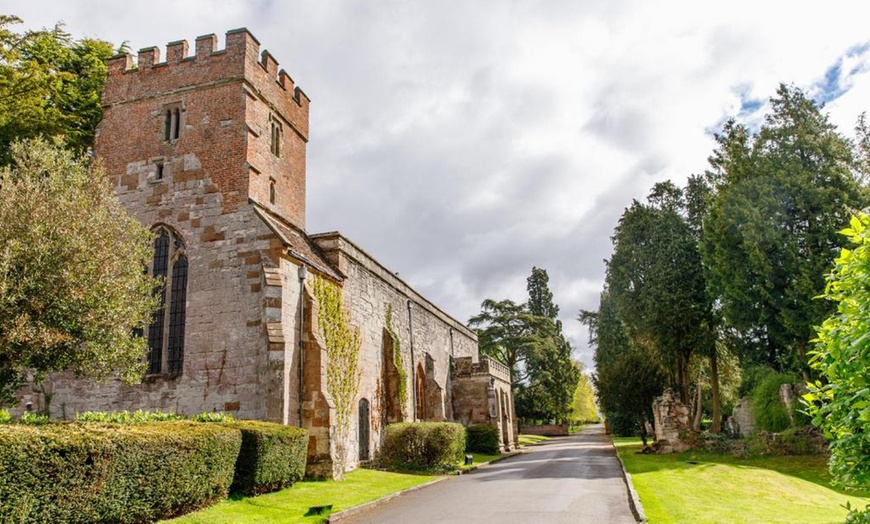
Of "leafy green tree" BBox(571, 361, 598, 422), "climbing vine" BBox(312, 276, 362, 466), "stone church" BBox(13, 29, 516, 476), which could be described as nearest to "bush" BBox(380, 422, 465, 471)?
"stone church" BBox(13, 29, 516, 476)

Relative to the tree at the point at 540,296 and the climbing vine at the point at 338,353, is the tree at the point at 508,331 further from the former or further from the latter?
the climbing vine at the point at 338,353

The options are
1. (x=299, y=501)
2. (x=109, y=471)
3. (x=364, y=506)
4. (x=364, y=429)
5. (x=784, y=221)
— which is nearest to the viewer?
(x=109, y=471)

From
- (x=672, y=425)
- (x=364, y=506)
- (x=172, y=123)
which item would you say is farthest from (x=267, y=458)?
(x=672, y=425)

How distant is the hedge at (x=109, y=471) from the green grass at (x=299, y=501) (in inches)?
17.0

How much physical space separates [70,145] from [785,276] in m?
29.1

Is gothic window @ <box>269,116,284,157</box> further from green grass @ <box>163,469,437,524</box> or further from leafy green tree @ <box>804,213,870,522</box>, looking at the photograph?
leafy green tree @ <box>804,213,870,522</box>

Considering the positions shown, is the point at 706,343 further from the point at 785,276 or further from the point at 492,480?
the point at 492,480

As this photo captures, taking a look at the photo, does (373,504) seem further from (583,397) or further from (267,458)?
(583,397)

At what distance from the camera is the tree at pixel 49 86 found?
57.0 ft

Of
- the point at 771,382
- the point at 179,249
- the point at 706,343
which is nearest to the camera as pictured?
the point at 179,249

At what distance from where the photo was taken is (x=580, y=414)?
263 ft

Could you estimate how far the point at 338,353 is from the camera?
61.2 feet

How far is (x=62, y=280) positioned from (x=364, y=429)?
40.9 feet

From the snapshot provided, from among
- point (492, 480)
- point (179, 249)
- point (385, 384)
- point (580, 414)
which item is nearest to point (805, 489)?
point (492, 480)
